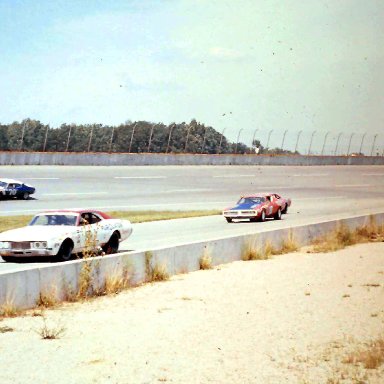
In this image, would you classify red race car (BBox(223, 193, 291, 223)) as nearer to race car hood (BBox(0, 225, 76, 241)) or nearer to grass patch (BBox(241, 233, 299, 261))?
grass patch (BBox(241, 233, 299, 261))

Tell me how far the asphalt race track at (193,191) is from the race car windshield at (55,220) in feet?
13.3

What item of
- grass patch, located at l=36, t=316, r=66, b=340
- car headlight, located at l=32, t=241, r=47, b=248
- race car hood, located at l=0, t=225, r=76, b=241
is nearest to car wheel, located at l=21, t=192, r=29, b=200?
race car hood, located at l=0, t=225, r=76, b=241

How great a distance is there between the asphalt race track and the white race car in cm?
342

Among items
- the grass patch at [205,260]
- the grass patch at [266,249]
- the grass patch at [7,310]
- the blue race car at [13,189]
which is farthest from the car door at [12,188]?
the grass patch at [7,310]

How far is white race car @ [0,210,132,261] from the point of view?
683 inches

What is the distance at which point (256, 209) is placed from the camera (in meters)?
33.7

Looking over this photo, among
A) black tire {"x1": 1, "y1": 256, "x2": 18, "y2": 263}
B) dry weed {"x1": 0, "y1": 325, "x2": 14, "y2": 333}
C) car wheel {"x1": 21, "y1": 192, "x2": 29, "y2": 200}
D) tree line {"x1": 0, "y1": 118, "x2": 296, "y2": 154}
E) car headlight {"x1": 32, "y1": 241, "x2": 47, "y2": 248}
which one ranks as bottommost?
car wheel {"x1": 21, "y1": 192, "x2": 29, "y2": 200}

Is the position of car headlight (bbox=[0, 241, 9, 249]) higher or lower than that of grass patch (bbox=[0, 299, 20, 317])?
higher

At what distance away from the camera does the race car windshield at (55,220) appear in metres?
18.5

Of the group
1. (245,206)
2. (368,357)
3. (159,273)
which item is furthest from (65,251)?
(245,206)

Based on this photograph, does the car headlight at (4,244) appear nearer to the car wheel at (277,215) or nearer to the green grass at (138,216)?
the green grass at (138,216)

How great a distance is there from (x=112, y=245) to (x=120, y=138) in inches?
2010

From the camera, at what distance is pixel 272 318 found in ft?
41.7

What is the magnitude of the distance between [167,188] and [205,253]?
35.3 m
